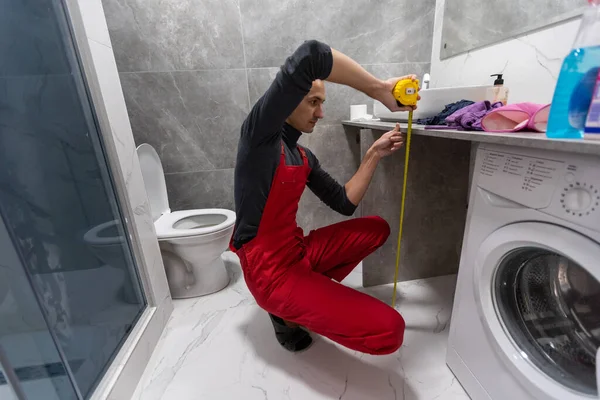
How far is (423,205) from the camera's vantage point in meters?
1.44

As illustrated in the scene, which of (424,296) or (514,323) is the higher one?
(514,323)

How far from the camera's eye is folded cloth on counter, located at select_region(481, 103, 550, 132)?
69 cm

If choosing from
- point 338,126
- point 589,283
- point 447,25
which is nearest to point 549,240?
point 589,283

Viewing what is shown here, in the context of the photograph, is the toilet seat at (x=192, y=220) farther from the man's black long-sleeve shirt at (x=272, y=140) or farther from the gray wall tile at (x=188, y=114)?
the man's black long-sleeve shirt at (x=272, y=140)

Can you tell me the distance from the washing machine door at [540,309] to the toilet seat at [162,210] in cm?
111

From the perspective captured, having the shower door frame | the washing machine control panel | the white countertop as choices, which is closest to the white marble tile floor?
the shower door frame

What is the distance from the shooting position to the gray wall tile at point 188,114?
1.63 metres

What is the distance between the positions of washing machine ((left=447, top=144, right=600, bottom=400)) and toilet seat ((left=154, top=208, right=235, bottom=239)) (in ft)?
3.50

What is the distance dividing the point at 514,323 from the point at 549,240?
0.32 m

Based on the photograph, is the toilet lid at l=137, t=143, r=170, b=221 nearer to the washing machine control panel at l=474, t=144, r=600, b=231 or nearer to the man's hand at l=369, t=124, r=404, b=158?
the man's hand at l=369, t=124, r=404, b=158

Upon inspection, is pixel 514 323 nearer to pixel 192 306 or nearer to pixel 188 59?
pixel 192 306

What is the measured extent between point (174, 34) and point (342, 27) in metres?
0.92

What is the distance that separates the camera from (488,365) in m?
0.83

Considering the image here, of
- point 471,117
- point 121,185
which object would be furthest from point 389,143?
point 121,185
